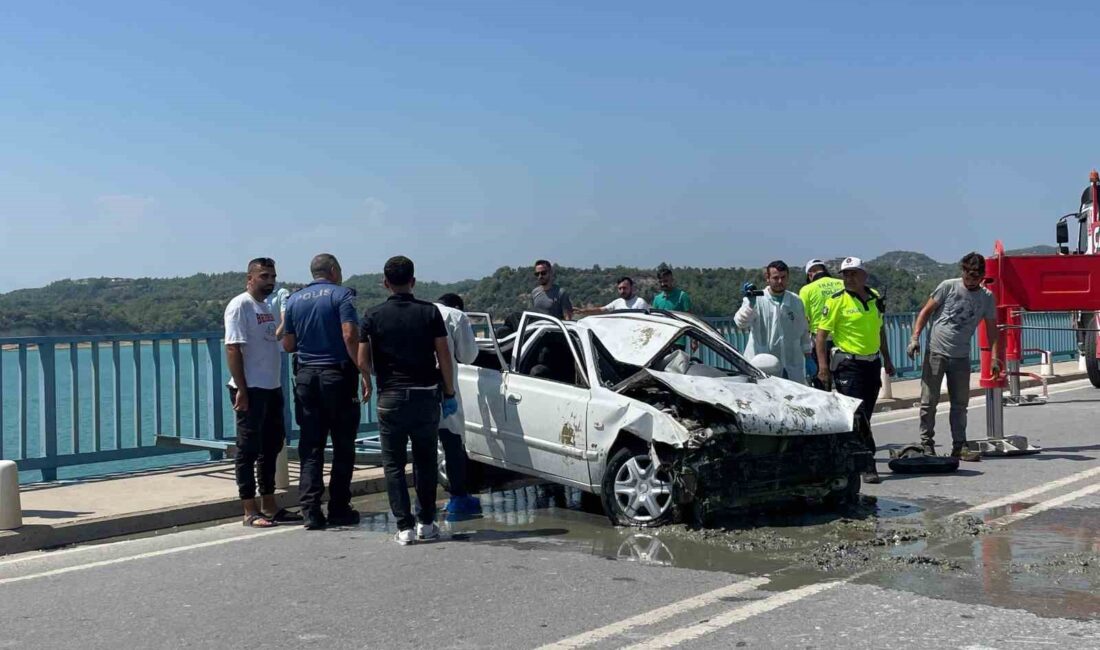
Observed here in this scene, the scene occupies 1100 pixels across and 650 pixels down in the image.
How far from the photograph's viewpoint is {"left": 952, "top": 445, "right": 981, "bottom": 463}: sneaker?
10.8 meters

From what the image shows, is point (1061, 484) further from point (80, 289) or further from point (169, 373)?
point (80, 289)

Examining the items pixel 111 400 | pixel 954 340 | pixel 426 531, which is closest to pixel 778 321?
pixel 954 340

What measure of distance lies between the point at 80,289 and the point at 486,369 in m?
13.7

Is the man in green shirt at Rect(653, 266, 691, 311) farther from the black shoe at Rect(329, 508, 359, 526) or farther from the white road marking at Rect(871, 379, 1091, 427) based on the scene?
the black shoe at Rect(329, 508, 359, 526)

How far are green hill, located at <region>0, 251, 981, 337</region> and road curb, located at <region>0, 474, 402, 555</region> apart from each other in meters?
1.95

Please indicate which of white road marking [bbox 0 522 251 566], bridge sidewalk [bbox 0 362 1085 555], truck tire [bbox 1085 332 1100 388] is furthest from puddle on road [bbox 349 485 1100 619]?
truck tire [bbox 1085 332 1100 388]

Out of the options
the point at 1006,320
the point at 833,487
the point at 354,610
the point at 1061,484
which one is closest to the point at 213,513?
the point at 354,610

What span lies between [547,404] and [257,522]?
7.35ft

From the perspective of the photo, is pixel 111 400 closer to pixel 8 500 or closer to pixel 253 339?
pixel 8 500

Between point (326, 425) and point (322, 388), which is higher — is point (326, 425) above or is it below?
below

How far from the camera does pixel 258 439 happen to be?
8.38 meters

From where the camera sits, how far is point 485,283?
1883 centimetres

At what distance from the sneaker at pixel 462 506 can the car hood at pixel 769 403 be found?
5.97 ft

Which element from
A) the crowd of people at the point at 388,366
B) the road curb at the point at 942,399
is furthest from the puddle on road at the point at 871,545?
the road curb at the point at 942,399
